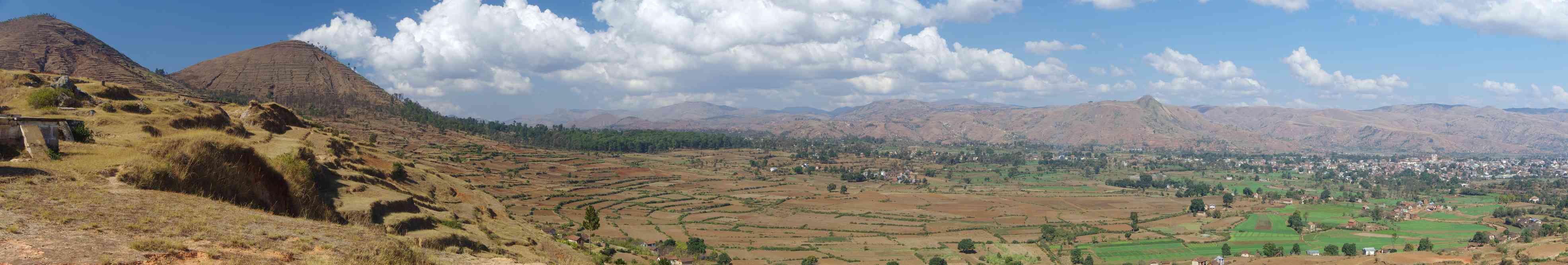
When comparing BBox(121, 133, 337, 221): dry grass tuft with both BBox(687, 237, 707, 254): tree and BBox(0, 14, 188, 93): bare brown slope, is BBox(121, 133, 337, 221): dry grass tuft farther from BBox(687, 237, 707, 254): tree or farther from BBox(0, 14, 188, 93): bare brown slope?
BBox(0, 14, 188, 93): bare brown slope

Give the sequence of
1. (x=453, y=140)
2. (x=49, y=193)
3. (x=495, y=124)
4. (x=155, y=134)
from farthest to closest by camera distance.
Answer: (x=495, y=124), (x=453, y=140), (x=155, y=134), (x=49, y=193)

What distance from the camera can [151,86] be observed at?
367 feet

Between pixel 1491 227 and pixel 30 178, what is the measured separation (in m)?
118

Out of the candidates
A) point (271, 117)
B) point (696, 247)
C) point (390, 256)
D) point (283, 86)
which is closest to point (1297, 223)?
point (696, 247)

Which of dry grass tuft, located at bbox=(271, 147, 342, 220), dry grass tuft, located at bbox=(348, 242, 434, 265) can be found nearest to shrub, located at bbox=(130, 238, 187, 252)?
dry grass tuft, located at bbox=(348, 242, 434, 265)

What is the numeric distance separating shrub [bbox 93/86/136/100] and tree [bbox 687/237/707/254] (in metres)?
33.0

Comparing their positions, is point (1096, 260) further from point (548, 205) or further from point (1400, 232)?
point (548, 205)

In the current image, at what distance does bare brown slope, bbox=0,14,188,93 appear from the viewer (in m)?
122

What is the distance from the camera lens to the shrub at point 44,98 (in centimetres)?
2636

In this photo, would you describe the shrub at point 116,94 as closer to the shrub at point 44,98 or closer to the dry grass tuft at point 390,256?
the shrub at point 44,98

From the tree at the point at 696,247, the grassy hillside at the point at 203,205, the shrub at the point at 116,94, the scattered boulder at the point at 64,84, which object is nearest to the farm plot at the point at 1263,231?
the tree at the point at 696,247

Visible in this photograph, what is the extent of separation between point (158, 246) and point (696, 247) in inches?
1777

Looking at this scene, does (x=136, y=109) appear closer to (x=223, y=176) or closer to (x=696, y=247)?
(x=223, y=176)

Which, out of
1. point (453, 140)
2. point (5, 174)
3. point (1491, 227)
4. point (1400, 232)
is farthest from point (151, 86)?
point (1491, 227)
